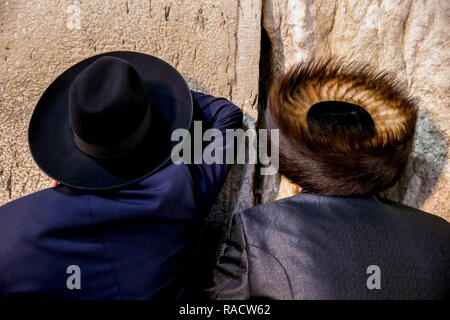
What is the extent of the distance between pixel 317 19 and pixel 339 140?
72 cm

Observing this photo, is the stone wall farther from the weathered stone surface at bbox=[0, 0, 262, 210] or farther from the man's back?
the man's back

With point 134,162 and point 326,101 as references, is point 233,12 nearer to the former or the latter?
point 326,101

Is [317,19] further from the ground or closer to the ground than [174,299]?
further from the ground

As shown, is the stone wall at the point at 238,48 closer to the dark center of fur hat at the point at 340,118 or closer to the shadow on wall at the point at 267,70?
the shadow on wall at the point at 267,70

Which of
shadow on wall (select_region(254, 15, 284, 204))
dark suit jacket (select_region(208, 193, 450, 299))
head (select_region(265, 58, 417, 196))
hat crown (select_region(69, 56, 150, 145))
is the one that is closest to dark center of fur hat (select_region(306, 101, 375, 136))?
head (select_region(265, 58, 417, 196))

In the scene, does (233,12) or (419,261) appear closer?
(419,261)

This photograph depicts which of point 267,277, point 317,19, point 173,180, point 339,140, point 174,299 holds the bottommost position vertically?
point 174,299

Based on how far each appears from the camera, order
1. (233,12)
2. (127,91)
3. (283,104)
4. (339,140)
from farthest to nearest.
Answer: (233,12), (283,104), (339,140), (127,91)

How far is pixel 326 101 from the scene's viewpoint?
1059 mm

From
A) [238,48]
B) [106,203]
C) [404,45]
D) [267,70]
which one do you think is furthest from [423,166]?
[106,203]

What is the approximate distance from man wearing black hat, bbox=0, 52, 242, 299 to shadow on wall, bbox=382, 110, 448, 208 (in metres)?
0.97

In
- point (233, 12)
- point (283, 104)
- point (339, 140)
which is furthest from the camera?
point (233, 12)

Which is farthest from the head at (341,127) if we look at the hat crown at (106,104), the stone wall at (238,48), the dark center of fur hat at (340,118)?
the hat crown at (106,104)
